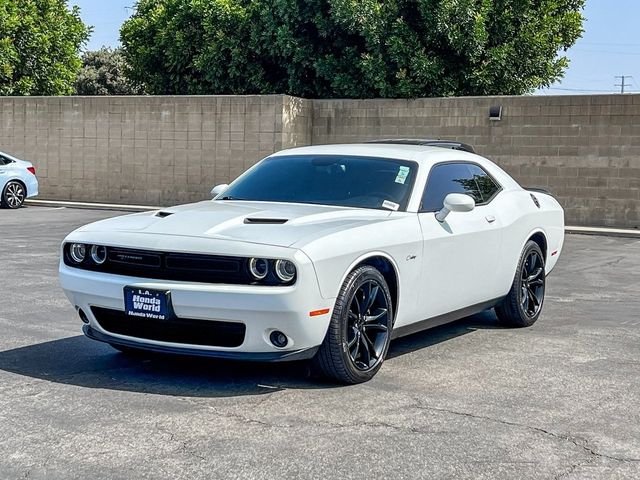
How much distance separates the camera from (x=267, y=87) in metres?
25.2

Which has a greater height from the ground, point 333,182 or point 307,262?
point 333,182

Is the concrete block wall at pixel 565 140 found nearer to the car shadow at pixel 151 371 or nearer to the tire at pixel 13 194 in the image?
the tire at pixel 13 194

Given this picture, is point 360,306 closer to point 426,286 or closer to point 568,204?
point 426,286

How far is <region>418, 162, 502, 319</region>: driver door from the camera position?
649 centimetres

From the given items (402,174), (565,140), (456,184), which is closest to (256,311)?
(402,174)

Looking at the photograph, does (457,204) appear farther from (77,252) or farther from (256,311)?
(77,252)

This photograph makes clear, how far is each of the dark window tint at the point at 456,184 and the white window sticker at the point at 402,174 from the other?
18cm

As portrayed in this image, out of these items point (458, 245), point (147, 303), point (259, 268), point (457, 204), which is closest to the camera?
point (259, 268)

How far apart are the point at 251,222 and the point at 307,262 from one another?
72cm

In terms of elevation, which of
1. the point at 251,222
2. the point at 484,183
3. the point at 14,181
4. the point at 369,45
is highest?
the point at 369,45

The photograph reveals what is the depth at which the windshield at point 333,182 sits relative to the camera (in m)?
6.67

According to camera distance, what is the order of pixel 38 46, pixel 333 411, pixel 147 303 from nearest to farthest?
pixel 333 411 → pixel 147 303 → pixel 38 46

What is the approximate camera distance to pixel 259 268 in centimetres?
537

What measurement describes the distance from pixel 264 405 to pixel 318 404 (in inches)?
11.9
